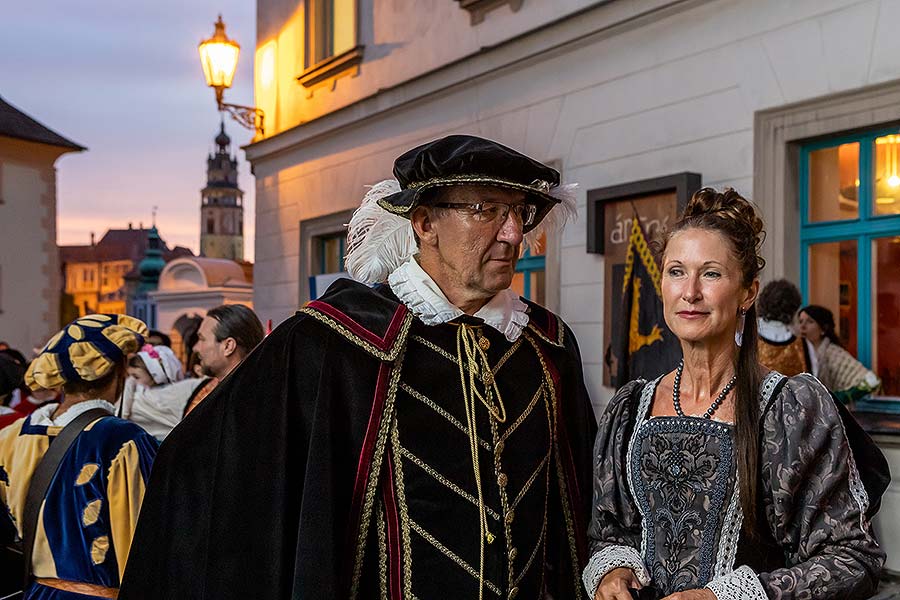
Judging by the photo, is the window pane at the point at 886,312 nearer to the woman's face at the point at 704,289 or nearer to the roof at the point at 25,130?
the woman's face at the point at 704,289

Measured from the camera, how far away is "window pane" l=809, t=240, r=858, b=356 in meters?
5.27

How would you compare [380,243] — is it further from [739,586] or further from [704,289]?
[739,586]

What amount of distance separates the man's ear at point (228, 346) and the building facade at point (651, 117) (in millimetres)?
980

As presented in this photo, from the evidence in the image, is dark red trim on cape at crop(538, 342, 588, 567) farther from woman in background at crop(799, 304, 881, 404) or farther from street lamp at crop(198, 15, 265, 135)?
street lamp at crop(198, 15, 265, 135)

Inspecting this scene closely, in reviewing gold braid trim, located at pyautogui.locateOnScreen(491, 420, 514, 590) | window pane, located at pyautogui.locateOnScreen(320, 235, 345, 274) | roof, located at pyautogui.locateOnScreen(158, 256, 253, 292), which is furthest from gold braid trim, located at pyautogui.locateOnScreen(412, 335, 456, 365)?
roof, located at pyautogui.locateOnScreen(158, 256, 253, 292)

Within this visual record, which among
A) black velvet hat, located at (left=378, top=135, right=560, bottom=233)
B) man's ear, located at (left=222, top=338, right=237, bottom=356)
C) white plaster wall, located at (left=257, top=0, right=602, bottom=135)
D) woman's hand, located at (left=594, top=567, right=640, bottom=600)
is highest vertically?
white plaster wall, located at (left=257, top=0, right=602, bottom=135)

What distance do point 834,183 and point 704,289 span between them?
3.80m

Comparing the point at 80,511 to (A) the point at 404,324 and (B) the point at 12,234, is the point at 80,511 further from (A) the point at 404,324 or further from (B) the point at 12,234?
(B) the point at 12,234

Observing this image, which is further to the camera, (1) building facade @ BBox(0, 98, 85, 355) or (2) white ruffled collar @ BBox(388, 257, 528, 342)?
(1) building facade @ BBox(0, 98, 85, 355)

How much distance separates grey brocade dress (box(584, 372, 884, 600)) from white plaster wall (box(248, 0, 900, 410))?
11.6ft

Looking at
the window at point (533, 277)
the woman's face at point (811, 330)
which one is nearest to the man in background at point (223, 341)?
the woman's face at point (811, 330)

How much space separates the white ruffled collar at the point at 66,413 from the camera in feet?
9.87

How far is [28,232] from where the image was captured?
22.4 m

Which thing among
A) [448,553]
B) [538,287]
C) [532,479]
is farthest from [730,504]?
[538,287]
